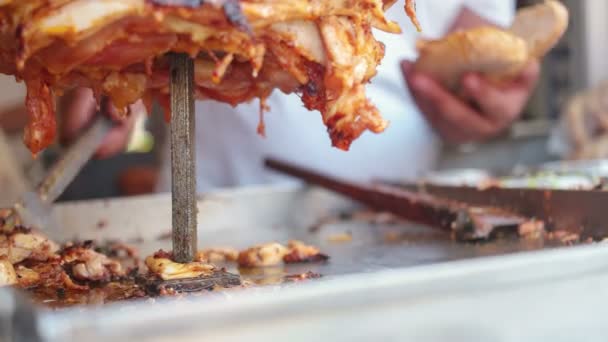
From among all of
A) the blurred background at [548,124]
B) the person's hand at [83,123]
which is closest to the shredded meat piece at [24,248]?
the person's hand at [83,123]

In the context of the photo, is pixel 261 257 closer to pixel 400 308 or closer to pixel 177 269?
pixel 177 269

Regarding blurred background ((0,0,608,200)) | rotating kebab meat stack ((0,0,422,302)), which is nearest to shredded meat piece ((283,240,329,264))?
rotating kebab meat stack ((0,0,422,302))

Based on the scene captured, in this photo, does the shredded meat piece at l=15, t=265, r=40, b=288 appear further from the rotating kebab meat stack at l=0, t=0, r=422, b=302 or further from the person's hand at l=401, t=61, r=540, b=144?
the person's hand at l=401, t=61, r=540, b=144

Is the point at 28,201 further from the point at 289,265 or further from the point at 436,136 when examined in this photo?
the point at 436,136

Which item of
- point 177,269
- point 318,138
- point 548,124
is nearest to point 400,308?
point 177,269

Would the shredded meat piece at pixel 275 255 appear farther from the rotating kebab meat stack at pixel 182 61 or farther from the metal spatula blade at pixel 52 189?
the metal spatula blade at pixel 52 189
